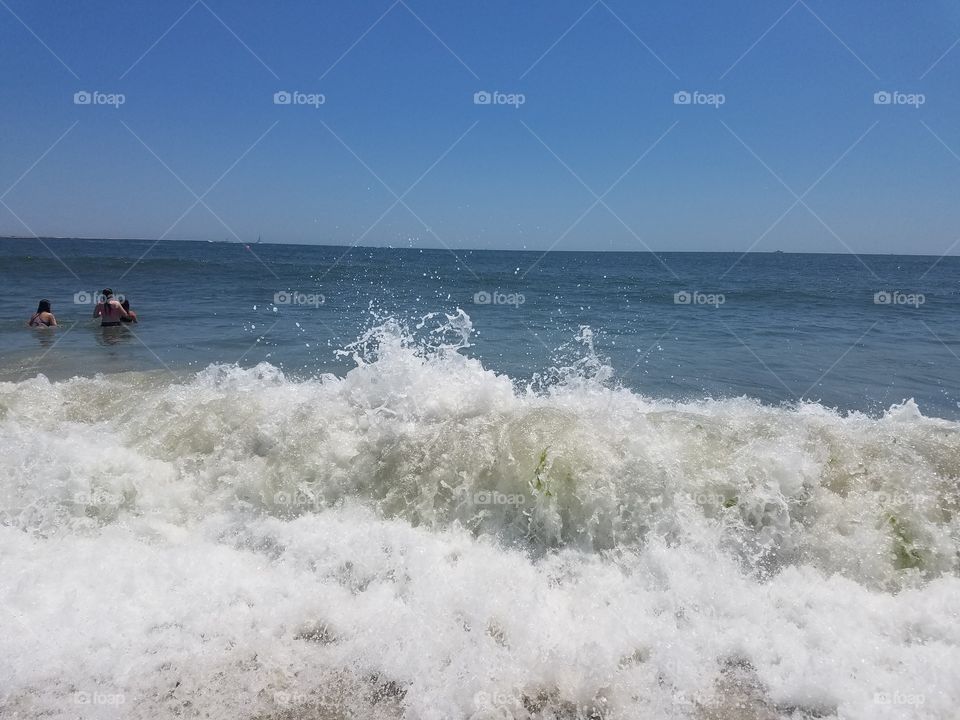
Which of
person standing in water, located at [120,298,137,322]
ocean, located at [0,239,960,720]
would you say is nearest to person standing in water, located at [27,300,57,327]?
person standing in water, located at [120,298,137,322]

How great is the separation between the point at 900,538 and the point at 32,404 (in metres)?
9.67

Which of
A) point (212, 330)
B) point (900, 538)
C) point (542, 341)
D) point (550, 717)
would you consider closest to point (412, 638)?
point (550, 717)

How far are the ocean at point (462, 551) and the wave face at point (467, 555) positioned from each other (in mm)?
21

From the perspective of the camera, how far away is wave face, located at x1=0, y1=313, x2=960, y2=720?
389 centimetres

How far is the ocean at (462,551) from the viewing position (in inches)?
153

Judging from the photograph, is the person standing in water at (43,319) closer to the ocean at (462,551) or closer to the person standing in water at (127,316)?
the person standing in water at (127,316)

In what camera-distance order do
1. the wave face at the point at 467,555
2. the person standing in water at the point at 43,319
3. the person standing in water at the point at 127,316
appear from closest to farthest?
the wave face at the point at 467,555, the person standing in water at the point at 43,319, the person standing in water at the point at 127,316

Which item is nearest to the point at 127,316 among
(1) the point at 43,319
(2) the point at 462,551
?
(1) the point at 43,319

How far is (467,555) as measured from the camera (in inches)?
209

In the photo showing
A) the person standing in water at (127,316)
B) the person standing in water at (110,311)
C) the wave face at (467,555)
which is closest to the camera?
the wave face at (467,555)

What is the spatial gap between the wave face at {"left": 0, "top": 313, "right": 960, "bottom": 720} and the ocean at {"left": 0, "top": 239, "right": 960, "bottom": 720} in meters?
0.02

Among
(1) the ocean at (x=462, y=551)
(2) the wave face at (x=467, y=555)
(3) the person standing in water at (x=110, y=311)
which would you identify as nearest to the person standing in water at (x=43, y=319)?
(3) the person standing in water at (x=110, y=311)

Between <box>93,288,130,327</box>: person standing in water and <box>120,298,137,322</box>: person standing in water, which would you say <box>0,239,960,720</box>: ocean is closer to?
<box>93,288,130,327</box>: person standing in water

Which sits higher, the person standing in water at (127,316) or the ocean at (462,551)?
the person standing in water at (127,316)
